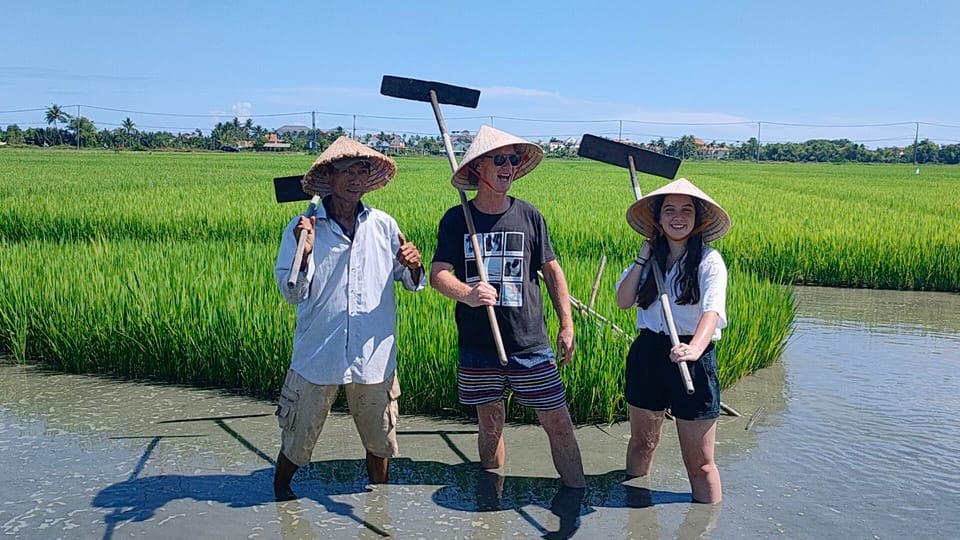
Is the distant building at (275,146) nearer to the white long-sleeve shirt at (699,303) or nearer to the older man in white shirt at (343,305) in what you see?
the older man in white shirt at (343,305)

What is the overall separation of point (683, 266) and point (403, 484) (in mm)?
1476

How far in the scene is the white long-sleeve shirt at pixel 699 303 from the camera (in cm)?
323

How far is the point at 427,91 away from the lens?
12.8 feet

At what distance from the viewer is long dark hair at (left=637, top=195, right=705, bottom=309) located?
3.28 meters

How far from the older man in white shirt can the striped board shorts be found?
30 cm

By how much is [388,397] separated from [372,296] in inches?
16.3

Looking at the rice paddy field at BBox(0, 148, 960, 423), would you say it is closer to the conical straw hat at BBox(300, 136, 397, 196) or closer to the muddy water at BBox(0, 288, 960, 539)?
the muddy water at BBox(0, 288, 960, 539)

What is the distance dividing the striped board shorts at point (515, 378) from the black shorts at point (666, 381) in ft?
1.03

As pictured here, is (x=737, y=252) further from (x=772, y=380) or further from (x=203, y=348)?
(x=203, y=348)

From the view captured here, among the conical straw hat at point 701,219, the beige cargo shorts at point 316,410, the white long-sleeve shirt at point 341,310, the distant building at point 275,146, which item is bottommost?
the beige cargo shorts at point 316,410

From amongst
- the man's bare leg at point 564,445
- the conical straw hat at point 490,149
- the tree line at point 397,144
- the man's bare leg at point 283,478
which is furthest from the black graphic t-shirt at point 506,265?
the tree line at point 397,144

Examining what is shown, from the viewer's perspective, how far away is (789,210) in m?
14.3

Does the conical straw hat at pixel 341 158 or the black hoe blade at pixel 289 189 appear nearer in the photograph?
the conical straw hat at pixel 341 158

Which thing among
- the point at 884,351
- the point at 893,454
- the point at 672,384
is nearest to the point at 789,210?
the point at 884,351
